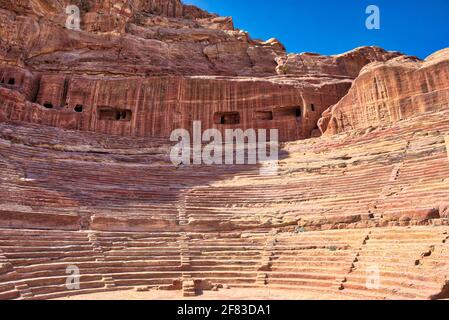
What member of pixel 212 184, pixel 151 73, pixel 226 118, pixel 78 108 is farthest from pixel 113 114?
pixel 212 184

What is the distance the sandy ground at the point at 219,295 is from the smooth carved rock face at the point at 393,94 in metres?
11.5

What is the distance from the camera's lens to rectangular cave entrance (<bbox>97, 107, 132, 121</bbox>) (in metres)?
23.0

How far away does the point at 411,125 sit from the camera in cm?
1560

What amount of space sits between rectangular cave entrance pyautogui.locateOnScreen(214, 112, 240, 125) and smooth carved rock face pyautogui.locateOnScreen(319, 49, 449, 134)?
6278 millimetres

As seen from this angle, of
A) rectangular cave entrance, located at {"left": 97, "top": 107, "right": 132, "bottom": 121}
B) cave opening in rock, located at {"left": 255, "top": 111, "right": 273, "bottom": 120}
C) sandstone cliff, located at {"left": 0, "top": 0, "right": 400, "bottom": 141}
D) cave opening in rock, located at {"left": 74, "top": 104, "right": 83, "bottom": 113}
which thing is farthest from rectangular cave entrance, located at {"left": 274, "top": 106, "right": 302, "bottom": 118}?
cave opening in rock, located at {"left": 74, "top": 104, "right": 83, "bottom": 113}

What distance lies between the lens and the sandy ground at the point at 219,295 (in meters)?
7.99

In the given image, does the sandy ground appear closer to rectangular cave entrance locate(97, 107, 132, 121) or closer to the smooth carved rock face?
the smooth carved rock face

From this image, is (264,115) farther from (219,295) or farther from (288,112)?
(219,295)

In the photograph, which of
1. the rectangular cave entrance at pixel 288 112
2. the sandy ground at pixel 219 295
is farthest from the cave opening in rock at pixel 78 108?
the sandy ground at pixel 219 295

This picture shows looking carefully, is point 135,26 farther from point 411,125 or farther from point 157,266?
point 157,266

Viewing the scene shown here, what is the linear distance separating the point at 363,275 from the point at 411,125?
969 cm

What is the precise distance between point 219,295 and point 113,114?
1768cm

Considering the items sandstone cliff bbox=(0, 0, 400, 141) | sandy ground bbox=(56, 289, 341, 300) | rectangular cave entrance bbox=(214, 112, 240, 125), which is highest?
sandstone cliff bbox=(0, 0, 400, 141)

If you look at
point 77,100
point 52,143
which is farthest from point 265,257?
point 77,100
